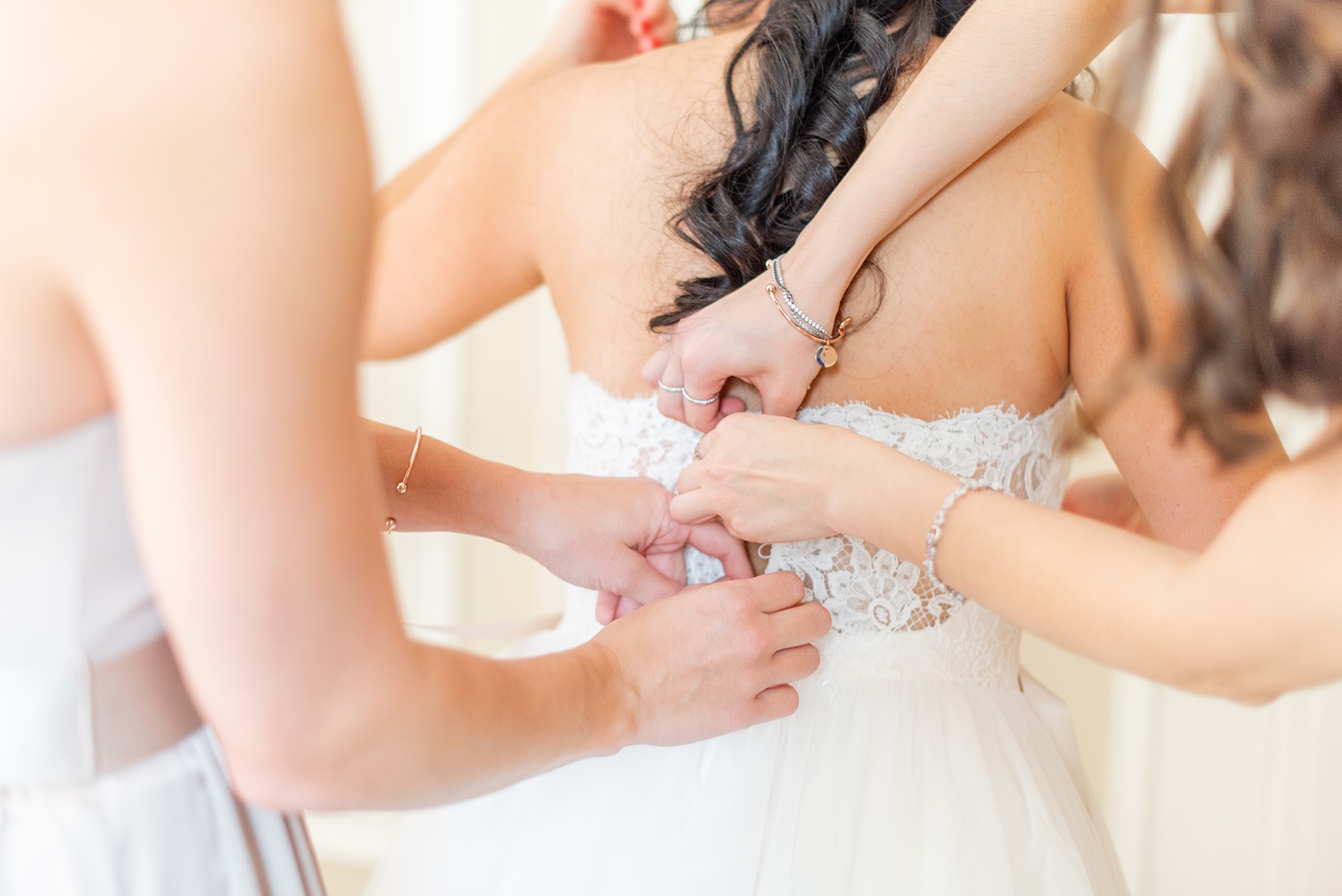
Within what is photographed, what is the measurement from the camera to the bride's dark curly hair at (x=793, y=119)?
1.00 metres

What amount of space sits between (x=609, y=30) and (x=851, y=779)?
1.11 m

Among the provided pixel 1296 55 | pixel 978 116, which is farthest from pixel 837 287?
pixel 1296 55

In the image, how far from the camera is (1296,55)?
0.68 metres

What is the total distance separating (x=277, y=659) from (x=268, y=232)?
203 millimetres

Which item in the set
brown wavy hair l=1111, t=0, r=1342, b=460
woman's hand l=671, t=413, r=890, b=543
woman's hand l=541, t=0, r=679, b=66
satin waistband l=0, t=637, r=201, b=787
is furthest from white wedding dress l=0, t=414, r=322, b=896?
woman's hand l=541, t=0, r=679, b=66

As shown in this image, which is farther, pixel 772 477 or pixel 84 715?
pixel 772 477

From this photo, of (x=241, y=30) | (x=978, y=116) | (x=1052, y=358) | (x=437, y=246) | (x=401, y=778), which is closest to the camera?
(x=241, y=30)

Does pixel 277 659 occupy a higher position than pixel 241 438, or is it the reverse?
pixel 241 438

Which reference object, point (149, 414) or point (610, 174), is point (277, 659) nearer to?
point (149, 414)

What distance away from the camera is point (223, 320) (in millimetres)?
463

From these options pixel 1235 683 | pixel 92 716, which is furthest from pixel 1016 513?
pixel 92 716

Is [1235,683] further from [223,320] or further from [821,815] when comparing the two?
[223,320]

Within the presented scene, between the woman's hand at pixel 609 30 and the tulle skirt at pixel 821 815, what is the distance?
0.94 meters

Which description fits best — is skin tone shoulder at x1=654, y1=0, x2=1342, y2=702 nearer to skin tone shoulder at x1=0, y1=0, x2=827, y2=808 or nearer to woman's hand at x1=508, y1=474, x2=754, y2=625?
woman's hand at x1=508, y1=474, x2=754, y2=625
